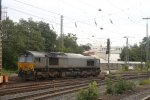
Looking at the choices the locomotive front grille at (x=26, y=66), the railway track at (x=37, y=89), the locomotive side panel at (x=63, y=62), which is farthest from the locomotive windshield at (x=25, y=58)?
the railway track at (x=37, y=89)

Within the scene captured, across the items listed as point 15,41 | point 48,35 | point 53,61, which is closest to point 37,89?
point 53,61

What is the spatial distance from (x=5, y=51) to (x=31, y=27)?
62.6 feet

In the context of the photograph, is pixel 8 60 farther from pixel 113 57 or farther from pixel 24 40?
pixel 113 57

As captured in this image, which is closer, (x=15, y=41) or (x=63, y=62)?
(x=63, y=62)

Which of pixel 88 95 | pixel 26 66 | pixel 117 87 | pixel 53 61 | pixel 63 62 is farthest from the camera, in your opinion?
pixel 63 62

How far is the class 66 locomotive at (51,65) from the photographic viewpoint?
3803 cm

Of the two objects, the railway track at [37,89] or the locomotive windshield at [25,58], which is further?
the locomotive windshield at [25,58]

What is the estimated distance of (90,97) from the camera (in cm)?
1780

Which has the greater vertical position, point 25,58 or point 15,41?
point 15,41

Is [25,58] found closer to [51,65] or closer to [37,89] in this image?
[51,65]

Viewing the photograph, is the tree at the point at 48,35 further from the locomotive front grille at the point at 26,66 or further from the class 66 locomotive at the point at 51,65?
the locomotive front grille at the point at 26,66

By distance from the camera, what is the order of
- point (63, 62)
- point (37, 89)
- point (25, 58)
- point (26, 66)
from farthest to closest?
point (63, 62) → point (25, 58) → point (26, 66) → point (37, 89)

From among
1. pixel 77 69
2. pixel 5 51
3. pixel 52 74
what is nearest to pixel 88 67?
pixel 77 69

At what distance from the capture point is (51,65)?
40.6 metres
